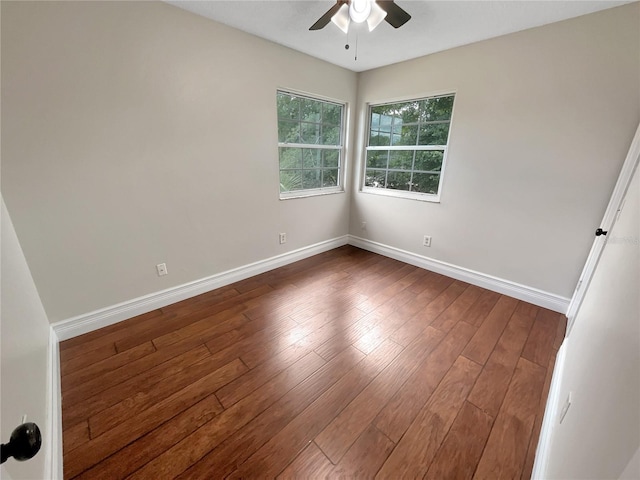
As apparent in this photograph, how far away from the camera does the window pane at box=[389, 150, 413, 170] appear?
3.13 metres

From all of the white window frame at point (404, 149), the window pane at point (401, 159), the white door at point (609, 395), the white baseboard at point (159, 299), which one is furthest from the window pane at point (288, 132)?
the white door at point (609, 395)

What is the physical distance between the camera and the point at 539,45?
2.08 metres

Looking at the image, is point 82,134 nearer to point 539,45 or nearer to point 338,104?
point 338,104

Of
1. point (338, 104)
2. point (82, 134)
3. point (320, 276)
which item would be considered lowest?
point (320, 276)

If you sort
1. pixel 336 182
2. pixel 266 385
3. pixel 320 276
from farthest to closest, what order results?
pixel 336 182 → pixel 320 276 → pixel 266 385

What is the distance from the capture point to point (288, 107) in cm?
284

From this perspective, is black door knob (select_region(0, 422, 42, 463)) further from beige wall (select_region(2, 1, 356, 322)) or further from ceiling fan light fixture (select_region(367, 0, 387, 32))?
ceiling fan light fixture (select_region(367, 0, 387, 32))

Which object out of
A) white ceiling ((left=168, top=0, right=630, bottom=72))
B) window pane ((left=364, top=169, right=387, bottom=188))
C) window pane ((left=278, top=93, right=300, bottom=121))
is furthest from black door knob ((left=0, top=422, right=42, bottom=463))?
window pane ((left=364, top=169, right=387, bottom=188))

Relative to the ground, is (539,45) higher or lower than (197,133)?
higher

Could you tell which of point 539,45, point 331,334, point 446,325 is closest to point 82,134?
point 331,334

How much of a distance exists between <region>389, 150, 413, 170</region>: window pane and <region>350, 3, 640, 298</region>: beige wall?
494 millimetres

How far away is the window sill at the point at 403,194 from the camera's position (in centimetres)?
298

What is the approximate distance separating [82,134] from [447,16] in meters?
2.68

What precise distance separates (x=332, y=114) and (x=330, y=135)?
0.82 ft
